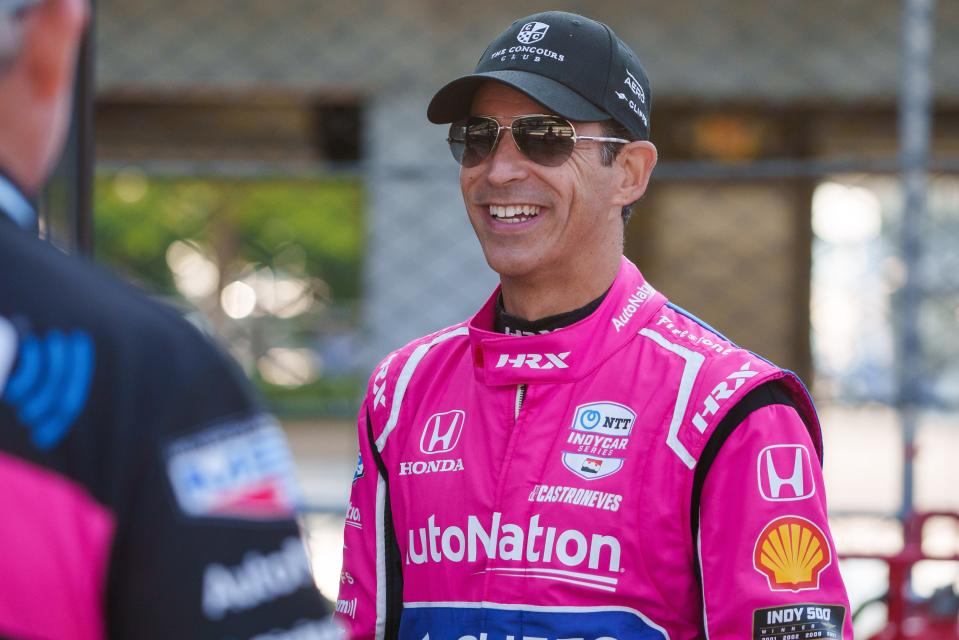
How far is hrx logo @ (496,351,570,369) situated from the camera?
6.75 feet

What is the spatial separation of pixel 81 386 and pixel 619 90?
145 cm

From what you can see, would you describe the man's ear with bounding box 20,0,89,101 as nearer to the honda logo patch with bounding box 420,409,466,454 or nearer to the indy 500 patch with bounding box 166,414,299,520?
the indy 500 patch with bounding box 166,414,299,520

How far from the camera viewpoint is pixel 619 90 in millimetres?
2215

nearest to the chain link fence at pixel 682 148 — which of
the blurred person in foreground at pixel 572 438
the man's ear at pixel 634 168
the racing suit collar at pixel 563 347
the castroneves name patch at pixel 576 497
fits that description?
the man's ear at pixel 634 168

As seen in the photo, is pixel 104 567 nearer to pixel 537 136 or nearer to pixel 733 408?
pixel 733 408

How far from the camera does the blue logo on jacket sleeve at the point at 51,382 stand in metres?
0.94

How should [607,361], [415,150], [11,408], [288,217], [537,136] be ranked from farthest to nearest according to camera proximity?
[288,217] → [415,150] → [537,136] → [607,361] → [11,408]

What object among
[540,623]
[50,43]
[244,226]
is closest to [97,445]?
[50,43]

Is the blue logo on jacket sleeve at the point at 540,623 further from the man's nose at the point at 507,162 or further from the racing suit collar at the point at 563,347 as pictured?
the man's nose at the point at 507,162

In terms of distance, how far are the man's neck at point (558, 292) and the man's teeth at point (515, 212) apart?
109mm

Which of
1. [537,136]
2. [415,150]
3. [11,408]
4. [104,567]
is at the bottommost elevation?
[104,567]

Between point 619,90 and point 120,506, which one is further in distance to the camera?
point 619,90

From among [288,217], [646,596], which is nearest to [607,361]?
[646,596]

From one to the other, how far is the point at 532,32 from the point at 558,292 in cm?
46
